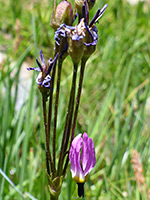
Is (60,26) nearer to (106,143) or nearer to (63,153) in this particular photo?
(63,153)

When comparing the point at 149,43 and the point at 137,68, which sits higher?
the point at 149,43

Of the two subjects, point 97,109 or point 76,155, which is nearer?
point 76,155

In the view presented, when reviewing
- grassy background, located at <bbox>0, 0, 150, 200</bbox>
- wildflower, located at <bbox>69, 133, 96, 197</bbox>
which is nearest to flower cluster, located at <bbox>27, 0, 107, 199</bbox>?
wildflower, located at <bbox>69, 133, 96, 197</bbox>

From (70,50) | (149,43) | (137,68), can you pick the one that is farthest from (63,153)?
(149,43)

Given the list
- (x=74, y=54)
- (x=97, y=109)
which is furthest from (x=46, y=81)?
(x=97, y=109)

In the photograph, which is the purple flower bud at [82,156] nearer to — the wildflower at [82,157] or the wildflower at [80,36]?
the wildflower at [82,157]

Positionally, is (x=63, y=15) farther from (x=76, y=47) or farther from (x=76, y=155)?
(x=76, y=155)

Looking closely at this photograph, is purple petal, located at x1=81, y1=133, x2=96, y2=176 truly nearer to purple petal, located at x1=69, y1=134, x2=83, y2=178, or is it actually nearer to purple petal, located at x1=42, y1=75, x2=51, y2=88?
purple petal, located at x1=69, y1=134, x2=83, y2=178
